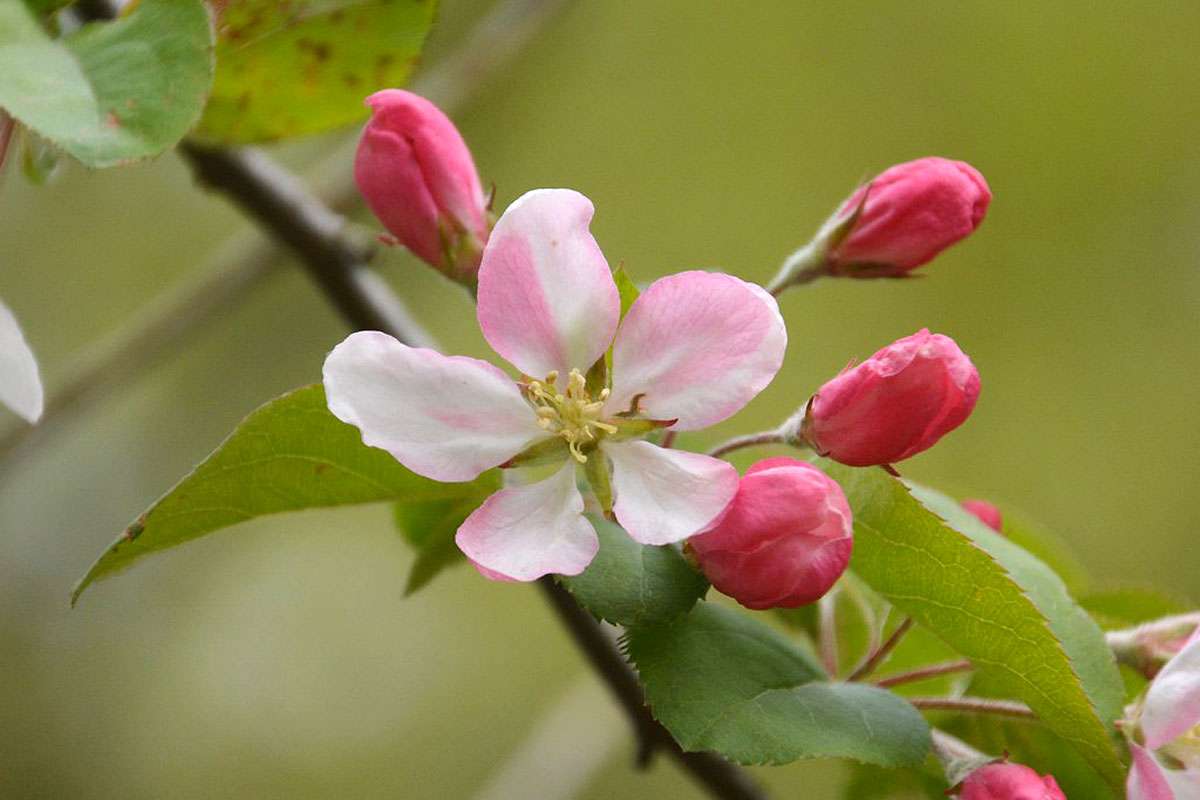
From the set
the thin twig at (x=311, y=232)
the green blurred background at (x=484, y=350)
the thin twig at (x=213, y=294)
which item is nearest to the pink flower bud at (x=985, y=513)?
the thin twig at (x=311, y=232)

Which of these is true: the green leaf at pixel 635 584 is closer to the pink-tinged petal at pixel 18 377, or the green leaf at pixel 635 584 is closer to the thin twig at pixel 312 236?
the pink-tinged petal at pixel 18 377

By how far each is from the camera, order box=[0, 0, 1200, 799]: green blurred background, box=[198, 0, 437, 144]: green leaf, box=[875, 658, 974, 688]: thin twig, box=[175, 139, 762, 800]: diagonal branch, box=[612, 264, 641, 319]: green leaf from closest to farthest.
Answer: box=[612, 264, 641, 319]: green leaf
box=[875, 658, 974, 688]: thin twig
box=[198, 0, 437, 144]: green leaf
box=[175, 139, 762, 800]: diagonal branch
box=[0, 0, 1200, 799]: green blurred background

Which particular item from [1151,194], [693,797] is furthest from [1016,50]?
[693,797]

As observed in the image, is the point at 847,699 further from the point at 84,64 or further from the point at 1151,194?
the point at 1151,194

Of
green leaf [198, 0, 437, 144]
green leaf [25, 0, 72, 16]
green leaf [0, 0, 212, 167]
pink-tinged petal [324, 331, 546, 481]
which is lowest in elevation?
pink-tinged petal [324, 331, 546, 481]

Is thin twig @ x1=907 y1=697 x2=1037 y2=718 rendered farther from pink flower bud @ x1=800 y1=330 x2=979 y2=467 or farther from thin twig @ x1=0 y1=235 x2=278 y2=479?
thin twig @ x1=0 y1=235 x2=278 y2=479

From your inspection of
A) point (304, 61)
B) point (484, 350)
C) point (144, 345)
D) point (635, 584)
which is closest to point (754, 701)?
point (635, 584)

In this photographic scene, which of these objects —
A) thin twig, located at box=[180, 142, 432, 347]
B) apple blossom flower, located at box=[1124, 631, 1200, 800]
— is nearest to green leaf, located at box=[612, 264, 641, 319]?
apple blossom flower, located at box=[1124, 631, 1200, 800]
